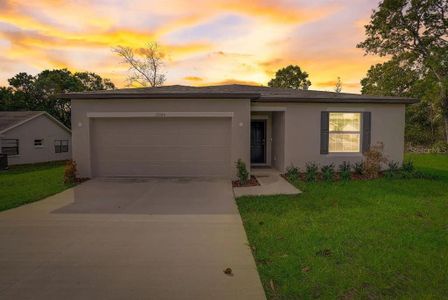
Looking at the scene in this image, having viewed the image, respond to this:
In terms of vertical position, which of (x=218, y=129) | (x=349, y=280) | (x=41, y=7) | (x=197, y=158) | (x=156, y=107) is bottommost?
(x=349, y=280)

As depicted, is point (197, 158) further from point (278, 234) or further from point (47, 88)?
point (47, 88)

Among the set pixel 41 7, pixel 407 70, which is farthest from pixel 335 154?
pixel 407 70

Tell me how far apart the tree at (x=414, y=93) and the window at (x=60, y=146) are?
26673mm

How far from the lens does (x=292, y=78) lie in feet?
113

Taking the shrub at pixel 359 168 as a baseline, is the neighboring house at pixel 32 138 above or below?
above

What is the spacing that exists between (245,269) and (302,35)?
11.6 metres

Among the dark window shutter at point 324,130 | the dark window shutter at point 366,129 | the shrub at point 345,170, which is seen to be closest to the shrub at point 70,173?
the dark window shutter at point 324,130

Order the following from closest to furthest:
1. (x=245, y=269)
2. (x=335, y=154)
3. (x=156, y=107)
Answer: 1. (x=245, y=269)
2. (x=156, y=107)
3. (x=335, y=154)

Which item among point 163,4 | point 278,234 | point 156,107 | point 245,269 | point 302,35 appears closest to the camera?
point 245,269

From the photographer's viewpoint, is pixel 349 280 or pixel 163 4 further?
pixel 163 4

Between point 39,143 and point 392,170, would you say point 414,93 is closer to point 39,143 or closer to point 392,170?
point 392,170

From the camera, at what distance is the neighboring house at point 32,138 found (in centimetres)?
1850

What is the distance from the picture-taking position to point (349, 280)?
10.9 ft

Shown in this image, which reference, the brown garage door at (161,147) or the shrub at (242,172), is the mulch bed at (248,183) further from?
the brown garage door at (161,147)
